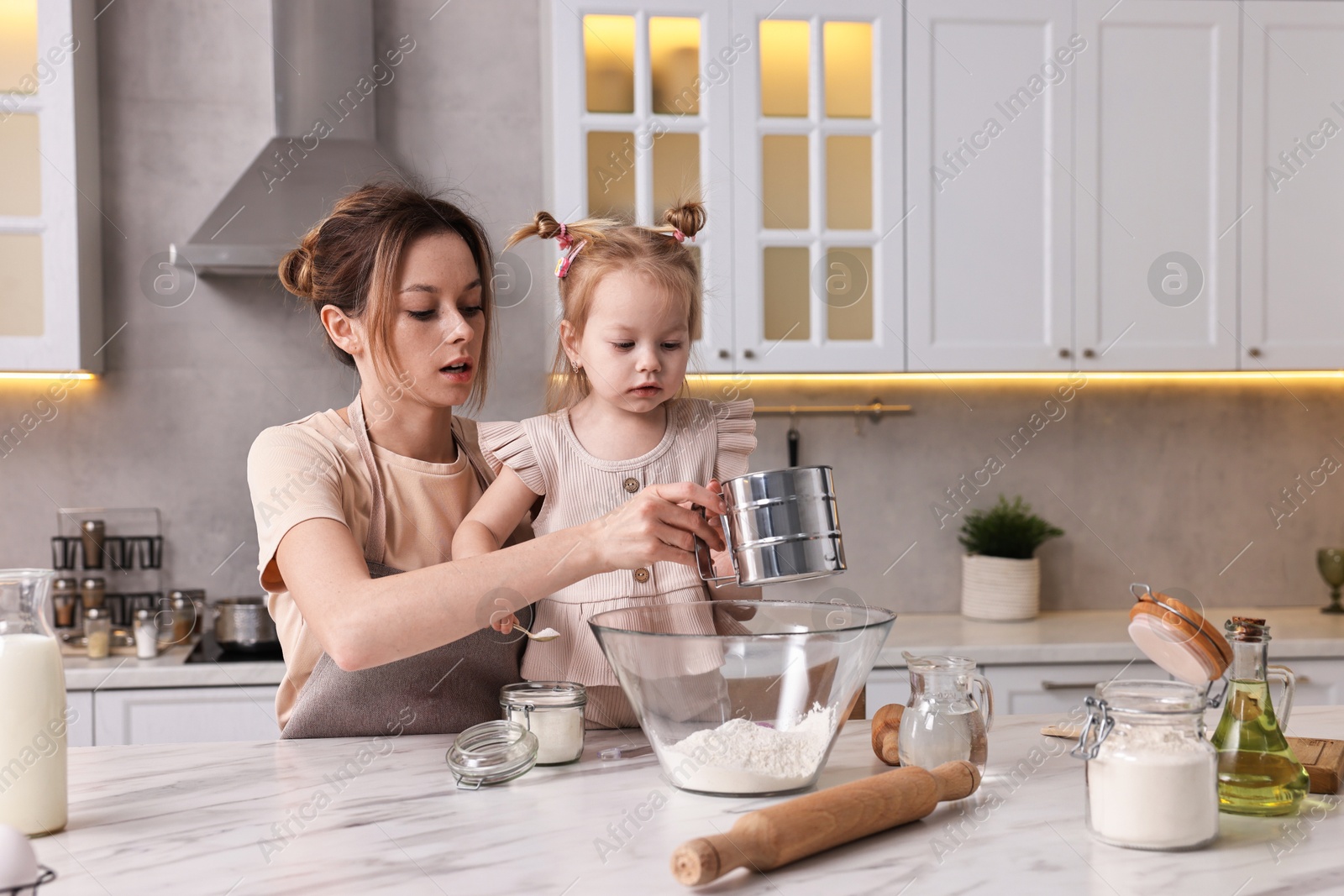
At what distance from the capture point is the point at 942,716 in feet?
3.19

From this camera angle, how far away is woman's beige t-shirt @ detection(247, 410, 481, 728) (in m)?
1.24

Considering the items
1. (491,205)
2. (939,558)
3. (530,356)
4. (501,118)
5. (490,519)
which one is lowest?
(939,558)

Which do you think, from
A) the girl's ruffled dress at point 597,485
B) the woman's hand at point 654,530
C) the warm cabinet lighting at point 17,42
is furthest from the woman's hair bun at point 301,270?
the warm cabinet lighting at point 17,42

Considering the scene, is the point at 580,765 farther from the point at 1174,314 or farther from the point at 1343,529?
the point at 1343,529

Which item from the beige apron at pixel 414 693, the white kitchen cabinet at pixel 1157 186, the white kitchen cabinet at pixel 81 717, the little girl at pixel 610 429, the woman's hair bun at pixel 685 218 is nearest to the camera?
the beige apron at pixel 414 693

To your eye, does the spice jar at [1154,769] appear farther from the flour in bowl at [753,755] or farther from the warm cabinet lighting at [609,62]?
the warm cabinet lighting at [609,62]

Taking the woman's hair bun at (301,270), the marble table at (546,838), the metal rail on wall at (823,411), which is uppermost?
the woman's hair bun at (301,270)

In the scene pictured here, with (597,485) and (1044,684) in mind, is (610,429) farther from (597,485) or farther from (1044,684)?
(1044,684)

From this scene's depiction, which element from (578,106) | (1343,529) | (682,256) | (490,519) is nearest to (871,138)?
(578,106)

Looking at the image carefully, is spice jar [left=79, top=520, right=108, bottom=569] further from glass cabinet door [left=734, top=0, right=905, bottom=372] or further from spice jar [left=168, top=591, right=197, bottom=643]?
glass cabinet door [left=734, top=0, right=905, bottom=372]

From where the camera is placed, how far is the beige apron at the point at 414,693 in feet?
4.00

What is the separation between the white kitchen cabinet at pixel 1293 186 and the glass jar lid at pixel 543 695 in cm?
213

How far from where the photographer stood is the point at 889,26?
8.01 feet

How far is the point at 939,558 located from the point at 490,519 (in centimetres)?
177
